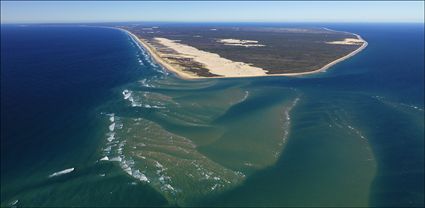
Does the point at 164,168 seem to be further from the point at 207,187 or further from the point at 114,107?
the point at 114,107

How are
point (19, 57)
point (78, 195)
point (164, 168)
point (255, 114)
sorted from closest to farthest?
point (78, 195) → point (164, 168) → point (255, 114) → point (19, 57)

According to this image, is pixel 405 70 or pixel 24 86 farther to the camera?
pixel 405 70

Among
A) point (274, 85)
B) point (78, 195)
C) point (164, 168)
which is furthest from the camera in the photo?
point (274, 85)

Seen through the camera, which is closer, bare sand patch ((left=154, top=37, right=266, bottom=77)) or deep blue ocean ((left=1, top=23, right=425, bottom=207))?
deep blue ocean ((left=1, top=23, right=425, bottom=207))

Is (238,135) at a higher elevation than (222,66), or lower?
lower

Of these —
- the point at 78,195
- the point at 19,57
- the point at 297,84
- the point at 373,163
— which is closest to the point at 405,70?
the point at 297,84

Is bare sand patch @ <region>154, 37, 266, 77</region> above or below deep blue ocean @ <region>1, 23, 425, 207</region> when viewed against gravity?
above

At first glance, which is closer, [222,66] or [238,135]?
[238,135]
